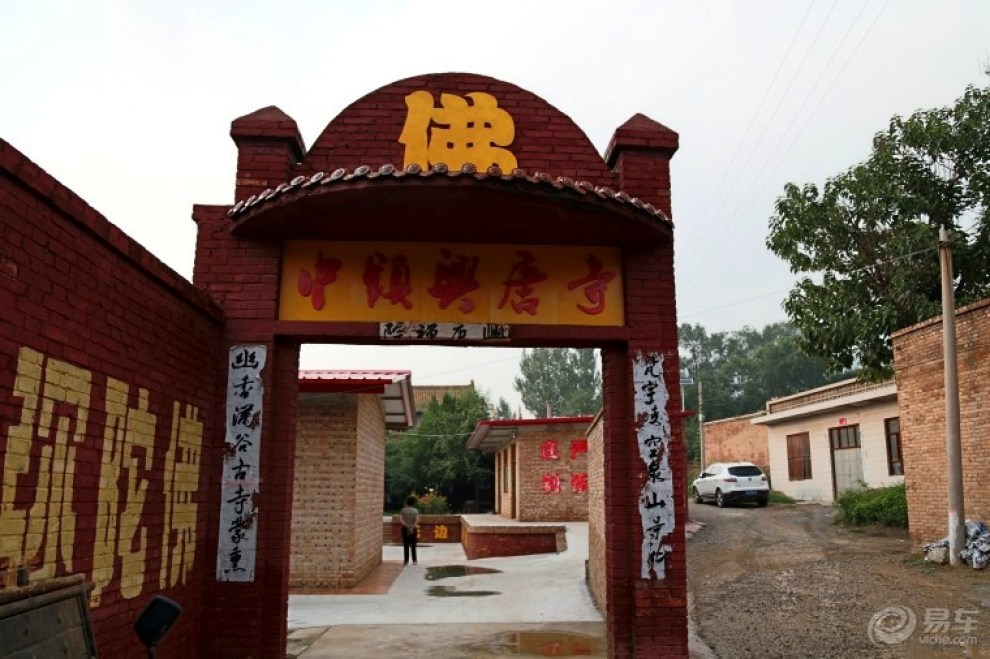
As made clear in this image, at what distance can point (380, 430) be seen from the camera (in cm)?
1567

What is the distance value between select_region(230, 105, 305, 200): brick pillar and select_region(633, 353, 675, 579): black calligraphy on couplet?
3394mm

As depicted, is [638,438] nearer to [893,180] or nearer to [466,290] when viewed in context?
[466,290]

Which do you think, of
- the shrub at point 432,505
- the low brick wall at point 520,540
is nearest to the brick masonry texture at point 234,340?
the low brick wall at point 520,540

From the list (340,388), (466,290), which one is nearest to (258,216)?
(466,290)

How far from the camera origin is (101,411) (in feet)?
Answer: 13.7

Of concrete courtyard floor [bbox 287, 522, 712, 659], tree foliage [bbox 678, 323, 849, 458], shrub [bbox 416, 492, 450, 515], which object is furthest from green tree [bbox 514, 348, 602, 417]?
concrete courtyard floor [bbox 287, 522, 712, 659]

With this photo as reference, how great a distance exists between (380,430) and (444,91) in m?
10.1

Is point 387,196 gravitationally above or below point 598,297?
above

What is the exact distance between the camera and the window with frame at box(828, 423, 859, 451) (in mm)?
22828

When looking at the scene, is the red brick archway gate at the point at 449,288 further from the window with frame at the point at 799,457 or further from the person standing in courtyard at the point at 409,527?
the window with frame at the point at 799,457

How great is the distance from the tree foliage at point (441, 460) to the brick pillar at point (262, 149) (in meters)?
26.6

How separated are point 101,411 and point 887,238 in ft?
53.3

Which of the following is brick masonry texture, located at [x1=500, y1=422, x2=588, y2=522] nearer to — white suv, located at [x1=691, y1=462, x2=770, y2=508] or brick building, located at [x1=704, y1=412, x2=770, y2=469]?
white suv, located at [x1=691, y1=462, x2=770, y2=508]

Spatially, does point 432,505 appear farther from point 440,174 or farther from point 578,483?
point 440,174
